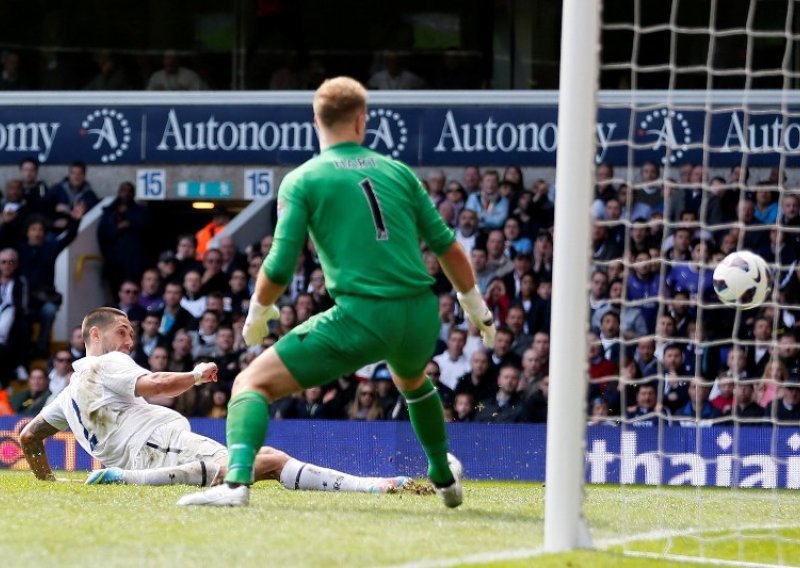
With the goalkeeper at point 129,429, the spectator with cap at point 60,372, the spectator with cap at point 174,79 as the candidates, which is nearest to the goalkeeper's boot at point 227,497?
the goalkeeper at point 129,429

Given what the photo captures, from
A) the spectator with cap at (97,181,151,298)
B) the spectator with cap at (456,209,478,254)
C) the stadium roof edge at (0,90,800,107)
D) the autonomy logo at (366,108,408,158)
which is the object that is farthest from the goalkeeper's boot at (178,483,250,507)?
the autonomy logo at (366,108,408,158)

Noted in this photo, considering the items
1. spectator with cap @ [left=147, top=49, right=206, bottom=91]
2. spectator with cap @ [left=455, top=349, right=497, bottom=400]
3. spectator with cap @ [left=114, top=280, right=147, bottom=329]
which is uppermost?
spectator with cap @ [left=147, top=49, right=206, bottom=91]

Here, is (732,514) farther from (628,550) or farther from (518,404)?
(518,404)

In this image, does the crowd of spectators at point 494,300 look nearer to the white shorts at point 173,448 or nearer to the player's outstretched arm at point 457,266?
the white shorts at point 173,448

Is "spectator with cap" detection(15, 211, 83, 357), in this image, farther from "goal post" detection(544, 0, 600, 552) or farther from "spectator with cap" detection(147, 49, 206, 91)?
"goal post" detection(544, 0, 600, 552)

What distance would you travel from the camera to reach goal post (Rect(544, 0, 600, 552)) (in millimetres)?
5777

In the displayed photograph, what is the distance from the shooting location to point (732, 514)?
819cm

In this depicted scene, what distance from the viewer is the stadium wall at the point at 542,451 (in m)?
11.8

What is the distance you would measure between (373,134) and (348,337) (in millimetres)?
10673

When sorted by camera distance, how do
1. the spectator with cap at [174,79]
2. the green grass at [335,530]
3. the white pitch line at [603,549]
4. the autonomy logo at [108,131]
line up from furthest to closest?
the spectator with cap at [174,79] < the autonomy logo at [108,131] < the green grass at [335,530] < the white pitch line at [603,549]

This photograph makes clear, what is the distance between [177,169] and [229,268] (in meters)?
2.10

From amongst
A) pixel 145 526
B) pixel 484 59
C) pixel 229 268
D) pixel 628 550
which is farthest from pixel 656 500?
pixel 484 59

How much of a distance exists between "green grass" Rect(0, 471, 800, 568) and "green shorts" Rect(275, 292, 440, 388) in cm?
65

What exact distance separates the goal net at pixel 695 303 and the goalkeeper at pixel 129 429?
2070 mm
